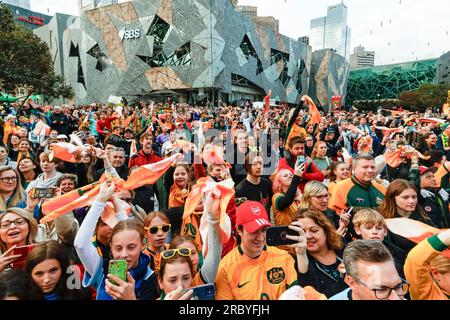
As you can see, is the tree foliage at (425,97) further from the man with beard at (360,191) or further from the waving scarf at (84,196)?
the waving scarf at (84,196)

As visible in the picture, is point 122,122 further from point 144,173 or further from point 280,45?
point 280,45

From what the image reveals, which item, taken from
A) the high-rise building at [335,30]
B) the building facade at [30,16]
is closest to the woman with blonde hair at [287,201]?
the high-rise building at [335,30]

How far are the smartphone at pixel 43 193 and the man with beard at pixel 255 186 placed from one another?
2.22m

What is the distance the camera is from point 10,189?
3.96 metres

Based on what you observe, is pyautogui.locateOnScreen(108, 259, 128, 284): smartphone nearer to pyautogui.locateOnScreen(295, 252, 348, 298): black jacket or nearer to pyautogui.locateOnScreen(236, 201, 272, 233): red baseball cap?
pyautogui.locateOnScreen(236, 201, 272, 233): red baseball cap

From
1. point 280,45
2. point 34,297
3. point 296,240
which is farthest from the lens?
point 280,45

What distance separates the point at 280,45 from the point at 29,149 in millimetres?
48855

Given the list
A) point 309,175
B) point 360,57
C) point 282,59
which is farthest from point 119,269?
point 360,57

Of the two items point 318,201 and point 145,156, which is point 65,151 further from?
point 318,201

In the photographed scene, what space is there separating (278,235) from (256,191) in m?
1.89

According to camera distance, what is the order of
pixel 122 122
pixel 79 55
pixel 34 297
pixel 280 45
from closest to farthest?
pixel 34 297
pixel 122 122
pixel 79 55
pixel 280 45

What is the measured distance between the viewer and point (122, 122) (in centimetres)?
1091

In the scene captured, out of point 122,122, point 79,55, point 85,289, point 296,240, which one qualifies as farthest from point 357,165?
point 79,55

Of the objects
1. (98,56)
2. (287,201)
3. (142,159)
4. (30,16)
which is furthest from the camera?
(30,16)
